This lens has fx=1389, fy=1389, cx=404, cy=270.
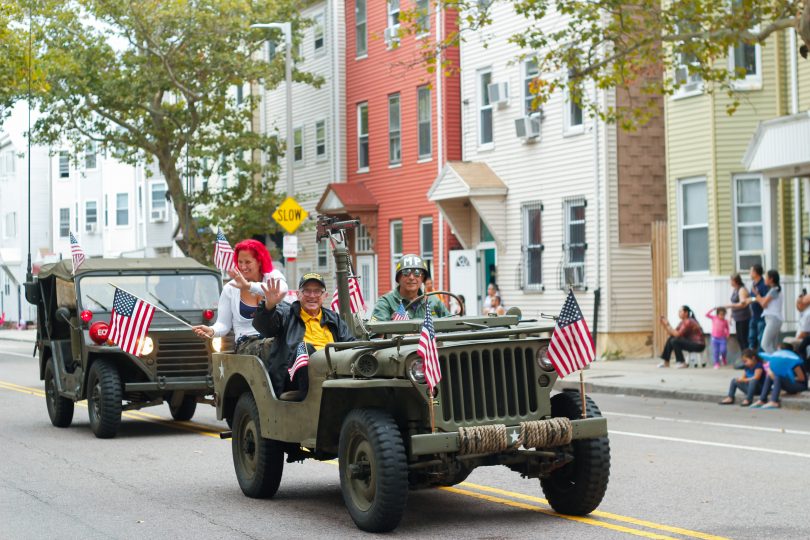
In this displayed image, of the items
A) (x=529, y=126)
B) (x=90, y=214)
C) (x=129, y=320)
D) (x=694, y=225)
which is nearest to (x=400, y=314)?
(x=129, y=320)

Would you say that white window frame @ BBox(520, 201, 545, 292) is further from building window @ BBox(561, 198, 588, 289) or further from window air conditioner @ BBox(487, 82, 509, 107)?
window air conditioner @ BBox(487, 82, 509, 107)

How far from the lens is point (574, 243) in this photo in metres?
30.6

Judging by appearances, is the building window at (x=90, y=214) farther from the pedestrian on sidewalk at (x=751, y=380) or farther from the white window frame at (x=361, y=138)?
the pedestrian on sidewalk at (x=751, y=380)

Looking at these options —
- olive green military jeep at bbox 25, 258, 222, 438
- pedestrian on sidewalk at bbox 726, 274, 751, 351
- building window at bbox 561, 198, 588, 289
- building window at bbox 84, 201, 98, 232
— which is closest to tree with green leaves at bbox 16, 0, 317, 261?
building window at bbox 561, 198, 588, 289

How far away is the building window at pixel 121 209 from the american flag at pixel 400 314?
56.7m

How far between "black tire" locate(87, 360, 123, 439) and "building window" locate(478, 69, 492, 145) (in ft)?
64.3

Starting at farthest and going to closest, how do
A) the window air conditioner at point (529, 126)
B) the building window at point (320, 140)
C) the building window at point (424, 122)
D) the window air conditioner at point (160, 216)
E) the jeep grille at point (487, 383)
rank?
the window air conditioner at point (160, 216)
the building window at point (320, 140)
the building window at point (424, 122)
the window air conditioner at point (529, 126)
the jeep grille at point (487, 383)

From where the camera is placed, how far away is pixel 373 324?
358 inches

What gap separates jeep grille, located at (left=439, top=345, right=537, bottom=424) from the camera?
334 inches

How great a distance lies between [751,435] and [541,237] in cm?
1701

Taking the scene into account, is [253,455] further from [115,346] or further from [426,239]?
[426,239]

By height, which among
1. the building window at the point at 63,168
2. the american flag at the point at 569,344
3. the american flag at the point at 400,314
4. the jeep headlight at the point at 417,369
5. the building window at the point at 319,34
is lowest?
the jeep headlight at the point at 417,369

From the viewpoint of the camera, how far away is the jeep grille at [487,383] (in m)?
8.49

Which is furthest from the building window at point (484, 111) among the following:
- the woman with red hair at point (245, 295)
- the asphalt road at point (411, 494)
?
the woman with red hair at point (245, 295)
